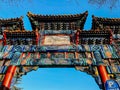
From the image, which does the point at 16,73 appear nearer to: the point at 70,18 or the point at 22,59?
the point at 22,59

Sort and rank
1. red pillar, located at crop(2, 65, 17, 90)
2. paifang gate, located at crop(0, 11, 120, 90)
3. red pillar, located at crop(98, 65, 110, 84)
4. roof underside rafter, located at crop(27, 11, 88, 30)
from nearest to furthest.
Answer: red pillar, located at crop(2, 65, 17, 90), red pillar, located at crop(98, 65, 110, 84), paifang gate, located at crop(0, 11, 120, 90), roof underside rafter, located at crop(27, 11, 88, 30)

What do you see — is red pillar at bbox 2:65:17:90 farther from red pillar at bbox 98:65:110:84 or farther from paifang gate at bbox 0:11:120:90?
red pillar at bbox 98:65:110:84

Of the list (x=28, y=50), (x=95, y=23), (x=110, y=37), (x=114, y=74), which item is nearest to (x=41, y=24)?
(x=28, y=50)

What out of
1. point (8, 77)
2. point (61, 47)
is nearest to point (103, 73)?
point (61, 47)

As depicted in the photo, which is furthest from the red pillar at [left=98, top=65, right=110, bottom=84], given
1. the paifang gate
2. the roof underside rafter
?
the roof underside rafter

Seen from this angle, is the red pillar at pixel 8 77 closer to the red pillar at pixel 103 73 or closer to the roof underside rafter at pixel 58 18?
the roof underside rafter at pixel 58 18

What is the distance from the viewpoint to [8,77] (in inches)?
499

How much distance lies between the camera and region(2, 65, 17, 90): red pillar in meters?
12.2

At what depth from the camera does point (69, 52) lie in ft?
47.9

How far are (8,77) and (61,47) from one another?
13.1 ft

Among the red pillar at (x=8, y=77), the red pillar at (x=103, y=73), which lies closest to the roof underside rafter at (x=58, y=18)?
the red pillar at (x=103, y=73)

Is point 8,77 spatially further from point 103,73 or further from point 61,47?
point 103,73

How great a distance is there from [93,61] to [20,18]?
642 centimetres

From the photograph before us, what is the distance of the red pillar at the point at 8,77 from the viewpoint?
1216 cm
